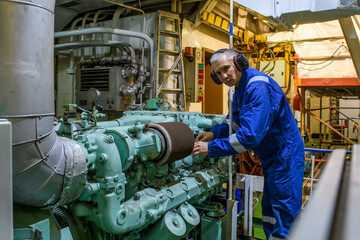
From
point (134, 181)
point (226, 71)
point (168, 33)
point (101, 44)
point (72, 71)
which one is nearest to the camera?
point (134, 181)

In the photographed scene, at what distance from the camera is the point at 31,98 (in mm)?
1425

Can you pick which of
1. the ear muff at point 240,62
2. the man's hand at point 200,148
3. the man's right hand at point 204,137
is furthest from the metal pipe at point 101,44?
the man's hand at point 200,148

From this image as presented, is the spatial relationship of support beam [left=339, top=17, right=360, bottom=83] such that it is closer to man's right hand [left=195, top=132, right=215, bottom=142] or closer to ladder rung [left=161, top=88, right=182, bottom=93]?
man's right hand [left=195, top=132, right=215, bottom=142]

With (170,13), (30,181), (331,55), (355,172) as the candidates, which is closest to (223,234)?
(30,181)

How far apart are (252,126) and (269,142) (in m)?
0.35

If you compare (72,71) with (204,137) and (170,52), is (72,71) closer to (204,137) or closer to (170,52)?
(170,52)

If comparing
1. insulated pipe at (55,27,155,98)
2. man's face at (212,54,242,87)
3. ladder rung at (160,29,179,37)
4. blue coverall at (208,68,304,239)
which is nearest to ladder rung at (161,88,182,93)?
insulated pipe at (55,27,155,98)

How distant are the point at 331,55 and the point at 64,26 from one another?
5.65 m

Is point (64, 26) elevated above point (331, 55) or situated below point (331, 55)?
above

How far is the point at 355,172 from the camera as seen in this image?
2.02ft

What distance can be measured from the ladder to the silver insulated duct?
4280 millimetres

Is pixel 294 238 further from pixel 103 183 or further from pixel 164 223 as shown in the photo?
pixel 164 223

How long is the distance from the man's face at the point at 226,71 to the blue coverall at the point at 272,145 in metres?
0.08

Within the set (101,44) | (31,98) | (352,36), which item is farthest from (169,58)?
(31,98)
